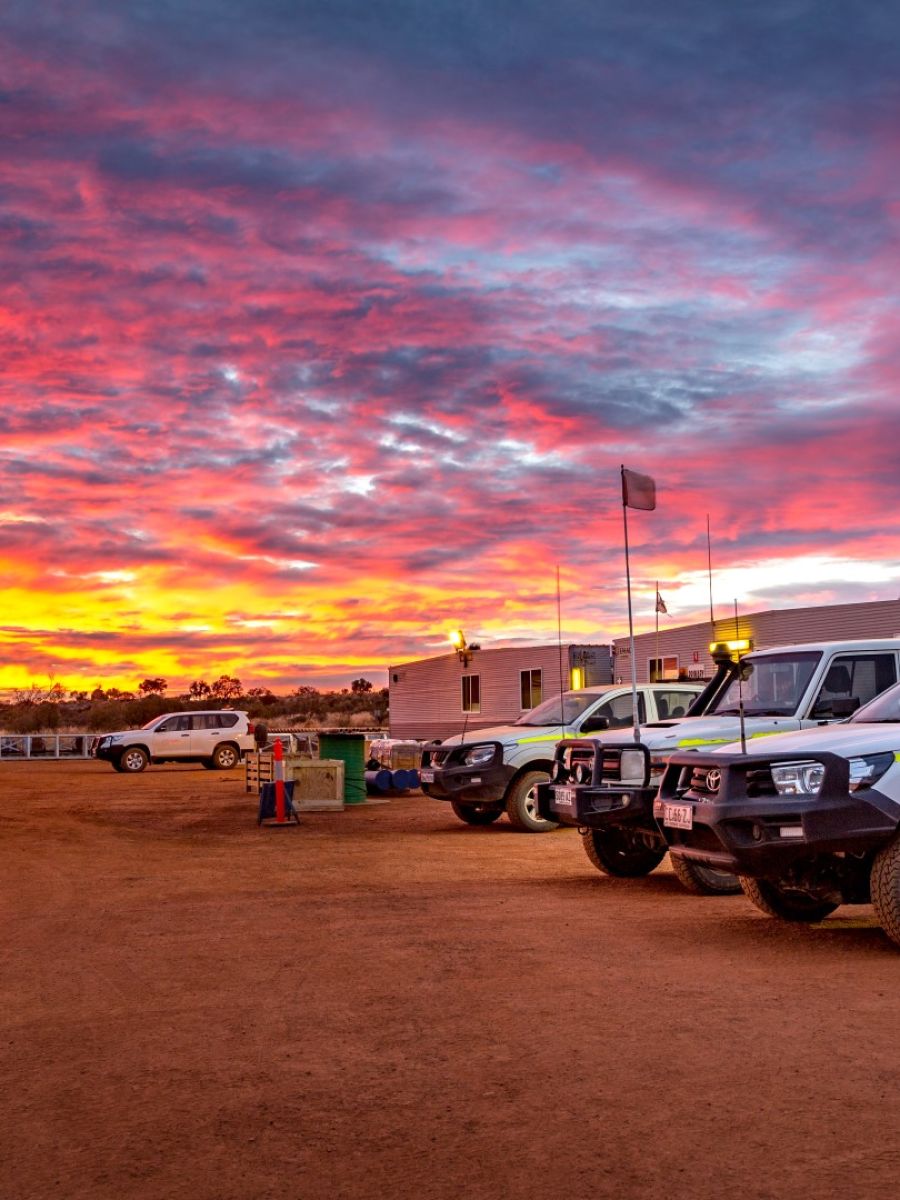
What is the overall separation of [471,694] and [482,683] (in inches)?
37.5

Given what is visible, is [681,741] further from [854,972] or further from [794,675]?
[854,972]

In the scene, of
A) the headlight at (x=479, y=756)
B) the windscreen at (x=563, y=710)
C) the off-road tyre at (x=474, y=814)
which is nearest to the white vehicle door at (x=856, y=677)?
the windscreen at (x=563, y=710)

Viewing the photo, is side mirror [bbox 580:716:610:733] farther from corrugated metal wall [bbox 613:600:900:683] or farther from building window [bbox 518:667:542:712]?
building window [bbox 518:667:542:712]

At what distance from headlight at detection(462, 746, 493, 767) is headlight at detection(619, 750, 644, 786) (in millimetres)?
5943

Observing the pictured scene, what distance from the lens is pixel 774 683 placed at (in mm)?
11695

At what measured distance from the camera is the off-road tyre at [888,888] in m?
7.92

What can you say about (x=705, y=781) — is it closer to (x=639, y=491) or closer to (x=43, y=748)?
(x=639, y=491)

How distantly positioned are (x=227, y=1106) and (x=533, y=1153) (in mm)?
1276

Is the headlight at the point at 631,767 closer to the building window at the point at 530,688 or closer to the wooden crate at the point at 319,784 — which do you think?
the wooden crate at the point at 319,784

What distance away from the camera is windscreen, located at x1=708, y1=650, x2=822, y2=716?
11.5 m

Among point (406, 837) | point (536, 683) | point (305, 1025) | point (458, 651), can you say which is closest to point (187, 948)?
point (305, 1025)

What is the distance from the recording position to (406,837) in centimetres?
1662

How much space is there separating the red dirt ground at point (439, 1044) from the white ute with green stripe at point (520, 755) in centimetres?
535

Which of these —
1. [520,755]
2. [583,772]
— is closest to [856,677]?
[583,772]
